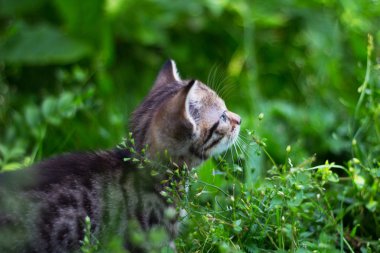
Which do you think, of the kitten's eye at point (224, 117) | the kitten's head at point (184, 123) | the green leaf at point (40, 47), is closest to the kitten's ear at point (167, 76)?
the kitten's head at point (184, 123)

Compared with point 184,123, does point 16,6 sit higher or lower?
lower

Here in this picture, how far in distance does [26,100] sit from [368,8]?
286 centimetres

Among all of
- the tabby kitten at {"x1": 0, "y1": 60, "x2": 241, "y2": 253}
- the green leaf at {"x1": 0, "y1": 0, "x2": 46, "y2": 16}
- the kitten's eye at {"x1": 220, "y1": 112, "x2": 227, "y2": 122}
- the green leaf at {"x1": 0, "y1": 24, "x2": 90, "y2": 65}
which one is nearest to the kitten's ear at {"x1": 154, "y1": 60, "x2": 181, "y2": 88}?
the tabby kitten at {"x1": 0, "y1": 60, "x2": 241, "y2": 253}

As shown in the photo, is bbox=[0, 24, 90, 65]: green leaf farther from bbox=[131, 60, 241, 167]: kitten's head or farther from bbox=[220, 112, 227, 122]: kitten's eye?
bbox=[220, 112, 227, 122]: kitten's eye

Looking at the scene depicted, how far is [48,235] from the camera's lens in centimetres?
318

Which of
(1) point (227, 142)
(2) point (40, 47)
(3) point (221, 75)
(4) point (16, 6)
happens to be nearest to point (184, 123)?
(1) point (227, 142)

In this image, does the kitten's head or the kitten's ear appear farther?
the kitten's ear

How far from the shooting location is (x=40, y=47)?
610 cm

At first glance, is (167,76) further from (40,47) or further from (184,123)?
(40,47)

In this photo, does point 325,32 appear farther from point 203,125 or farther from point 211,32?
point 203,125

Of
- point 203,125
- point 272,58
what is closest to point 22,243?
point 203,125

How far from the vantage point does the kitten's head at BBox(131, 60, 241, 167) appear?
3.49 metres

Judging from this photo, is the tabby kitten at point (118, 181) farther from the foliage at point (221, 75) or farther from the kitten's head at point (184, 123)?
the foliage at point (221, 75)

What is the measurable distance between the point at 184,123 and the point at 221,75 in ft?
5.29
